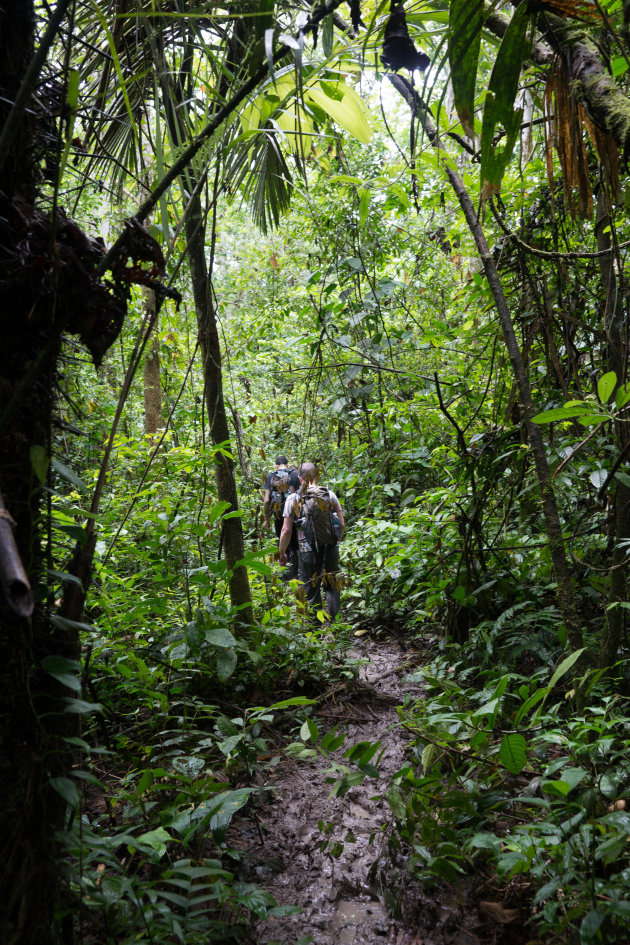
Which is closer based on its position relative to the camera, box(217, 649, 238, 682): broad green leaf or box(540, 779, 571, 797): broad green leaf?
box(540, 779, 571, 797): broad green leaf

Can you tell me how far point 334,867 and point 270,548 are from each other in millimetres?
1472

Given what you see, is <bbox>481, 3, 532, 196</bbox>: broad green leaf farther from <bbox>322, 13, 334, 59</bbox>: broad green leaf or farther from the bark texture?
<bbox>322, 13, 334, 59</bbox>: broad green leaf

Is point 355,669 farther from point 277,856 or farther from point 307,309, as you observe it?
point 307,309

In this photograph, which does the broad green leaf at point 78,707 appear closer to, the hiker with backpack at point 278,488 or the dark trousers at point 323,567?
the dark trousers at point 323,567

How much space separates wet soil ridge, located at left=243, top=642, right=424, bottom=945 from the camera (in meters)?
1.85

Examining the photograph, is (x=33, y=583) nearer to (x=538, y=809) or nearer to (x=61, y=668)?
(x=61, y=668)

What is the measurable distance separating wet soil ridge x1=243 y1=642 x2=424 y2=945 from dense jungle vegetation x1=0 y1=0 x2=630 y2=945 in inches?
3.8

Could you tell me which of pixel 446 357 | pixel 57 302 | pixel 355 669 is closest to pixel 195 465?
pixel 355 669

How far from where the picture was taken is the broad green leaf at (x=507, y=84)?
1546 millimetres

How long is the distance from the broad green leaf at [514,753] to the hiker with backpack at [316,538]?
11.2ft

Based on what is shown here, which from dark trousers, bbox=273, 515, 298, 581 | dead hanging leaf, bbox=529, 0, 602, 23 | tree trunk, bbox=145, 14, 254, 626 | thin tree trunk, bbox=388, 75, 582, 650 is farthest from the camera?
dark trousers, bbox=273, 515, 298, 581

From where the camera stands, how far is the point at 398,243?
634cm

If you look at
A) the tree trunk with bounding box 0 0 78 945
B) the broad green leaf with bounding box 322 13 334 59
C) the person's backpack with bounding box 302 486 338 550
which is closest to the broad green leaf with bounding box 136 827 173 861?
the tree trunk with bounding box 0 0 78 945

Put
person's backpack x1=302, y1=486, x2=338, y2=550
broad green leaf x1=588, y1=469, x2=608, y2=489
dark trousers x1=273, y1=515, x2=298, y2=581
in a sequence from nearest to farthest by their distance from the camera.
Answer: broad green leaf x1=588, y1=469, x2=608, y2=489, person's backpack x1=302, y1=486, x2=338, y2=550, dark trousers x1=273, y1=515, x2=298, y2=581
